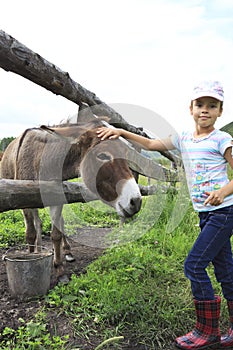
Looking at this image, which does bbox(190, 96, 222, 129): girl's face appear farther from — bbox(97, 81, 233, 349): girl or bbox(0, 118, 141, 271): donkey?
bbox(0, 118, 141, 271): donkey

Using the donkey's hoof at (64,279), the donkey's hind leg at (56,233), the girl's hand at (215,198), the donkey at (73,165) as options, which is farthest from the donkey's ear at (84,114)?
the girl's hand at (215,198)

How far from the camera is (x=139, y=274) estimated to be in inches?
141

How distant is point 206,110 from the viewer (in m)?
2.66

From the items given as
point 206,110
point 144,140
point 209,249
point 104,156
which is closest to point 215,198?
point 209,249

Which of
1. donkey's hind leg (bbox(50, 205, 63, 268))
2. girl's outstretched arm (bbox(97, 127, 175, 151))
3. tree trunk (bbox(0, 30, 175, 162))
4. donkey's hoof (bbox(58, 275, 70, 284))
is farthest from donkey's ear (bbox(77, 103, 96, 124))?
donkey's hoof (bbox(58, 275, 70, 284))

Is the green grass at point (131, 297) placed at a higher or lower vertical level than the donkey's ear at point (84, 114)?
lower

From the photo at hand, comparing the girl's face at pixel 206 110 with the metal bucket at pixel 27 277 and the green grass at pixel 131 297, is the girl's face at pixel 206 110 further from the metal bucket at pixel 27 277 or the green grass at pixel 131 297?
the metal bucket at pixel 27 277

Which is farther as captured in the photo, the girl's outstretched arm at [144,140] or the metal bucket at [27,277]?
the metal bucket at [27,277]

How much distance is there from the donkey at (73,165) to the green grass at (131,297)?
25.9 inches

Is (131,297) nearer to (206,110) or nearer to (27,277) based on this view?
(27,277)

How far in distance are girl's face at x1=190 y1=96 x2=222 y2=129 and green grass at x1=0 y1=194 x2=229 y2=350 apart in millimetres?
1595

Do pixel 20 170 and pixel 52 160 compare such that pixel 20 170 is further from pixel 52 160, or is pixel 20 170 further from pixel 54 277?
pixel 54 277

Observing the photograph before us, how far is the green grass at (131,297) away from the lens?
277cm

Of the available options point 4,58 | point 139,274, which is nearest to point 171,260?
point 139,274
